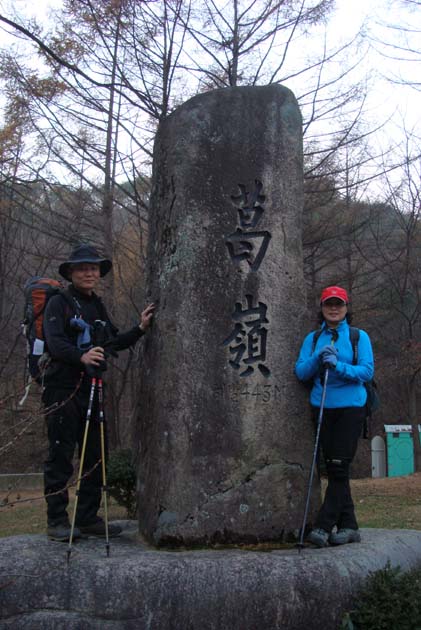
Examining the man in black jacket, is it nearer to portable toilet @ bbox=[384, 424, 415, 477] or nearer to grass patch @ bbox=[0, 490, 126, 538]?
grass patch @ bbox=[0, 490, 126, 538]

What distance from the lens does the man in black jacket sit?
4109 mm

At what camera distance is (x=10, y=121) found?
446 inches

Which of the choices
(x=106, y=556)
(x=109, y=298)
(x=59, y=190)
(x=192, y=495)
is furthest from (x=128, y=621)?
(x=59, y=190)

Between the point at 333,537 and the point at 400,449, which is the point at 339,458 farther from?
the point at 400,449

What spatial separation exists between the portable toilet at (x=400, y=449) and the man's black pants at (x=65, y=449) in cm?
1222

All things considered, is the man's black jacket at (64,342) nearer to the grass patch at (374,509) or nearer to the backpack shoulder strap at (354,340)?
the backpack shoulder strap at (354,340)

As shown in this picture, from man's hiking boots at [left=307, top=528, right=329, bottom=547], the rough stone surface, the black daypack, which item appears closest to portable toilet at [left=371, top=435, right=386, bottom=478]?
the black daypack

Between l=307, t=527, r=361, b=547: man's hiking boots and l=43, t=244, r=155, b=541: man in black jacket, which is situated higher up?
l=43, t=244, r=155, b=541: man in black jacket

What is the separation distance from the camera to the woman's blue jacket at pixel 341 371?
411cm

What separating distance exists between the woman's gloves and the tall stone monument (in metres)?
0.37

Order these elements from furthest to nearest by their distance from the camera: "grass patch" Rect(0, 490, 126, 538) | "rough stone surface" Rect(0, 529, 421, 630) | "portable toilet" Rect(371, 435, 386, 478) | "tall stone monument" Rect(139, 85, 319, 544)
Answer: "portable toilet" Rect(371, 435, 386, 478) < "grass patch" Rect(0, 490, 126, 538) < "tall stone monument" Rect(139, 85, 319, 544) < "rough stone surface" Rect(0, 529, 421, 630)

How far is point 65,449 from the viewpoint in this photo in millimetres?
4141

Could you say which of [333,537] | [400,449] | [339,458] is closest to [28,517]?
[333,537]

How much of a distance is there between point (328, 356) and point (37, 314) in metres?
2.07
